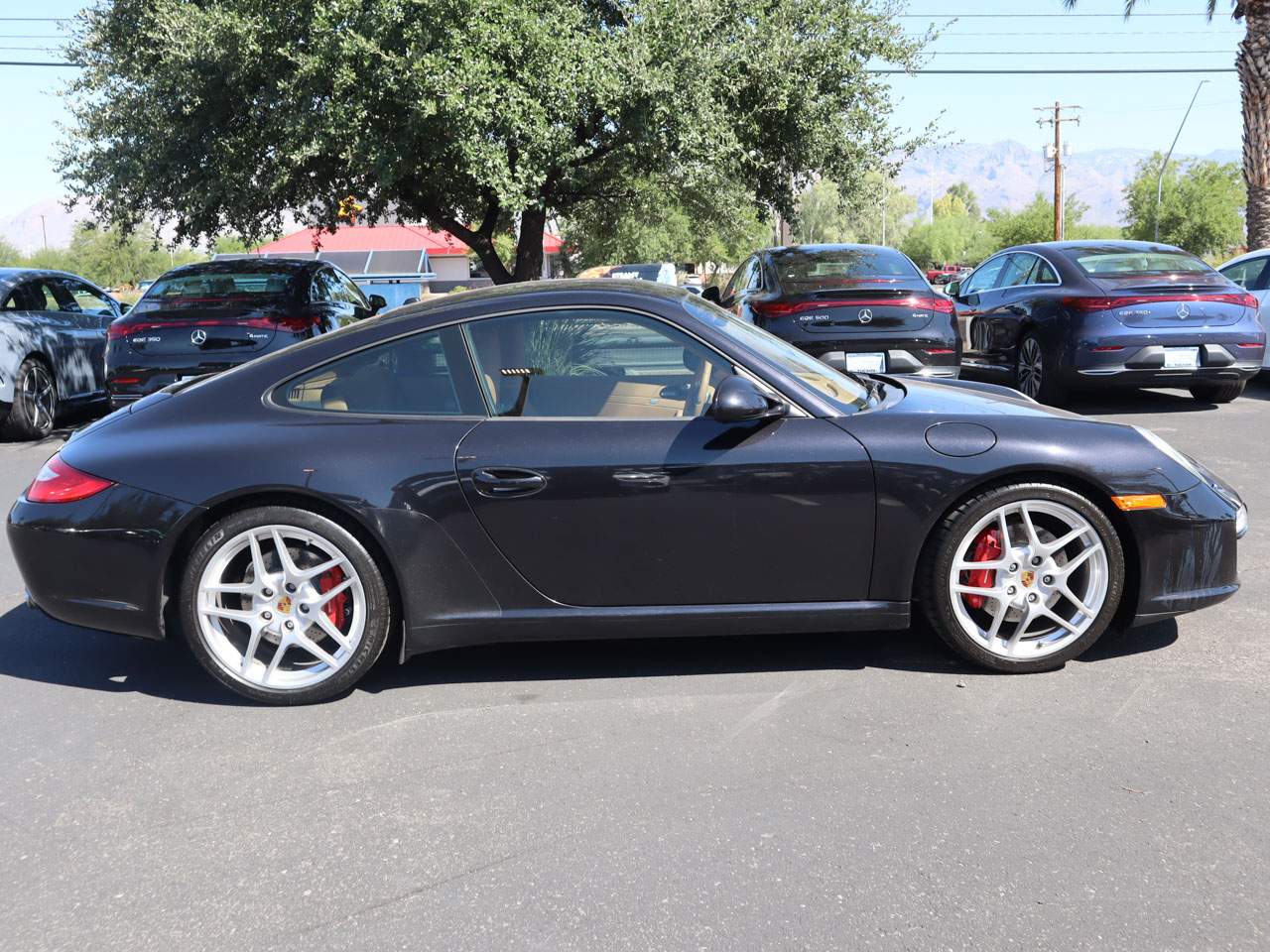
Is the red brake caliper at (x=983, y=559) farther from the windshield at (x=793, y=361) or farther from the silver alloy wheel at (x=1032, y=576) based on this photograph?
the windshield at (x=793, y=361)

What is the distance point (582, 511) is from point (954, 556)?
1.28 m

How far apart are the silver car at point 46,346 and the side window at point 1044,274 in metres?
9.23

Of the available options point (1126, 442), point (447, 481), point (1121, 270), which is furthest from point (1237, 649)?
point (1121, 270)

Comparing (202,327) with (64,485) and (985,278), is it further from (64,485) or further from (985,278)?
(985,278)

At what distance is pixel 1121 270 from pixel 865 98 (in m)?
6.73

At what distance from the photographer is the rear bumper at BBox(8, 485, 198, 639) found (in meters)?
3.88

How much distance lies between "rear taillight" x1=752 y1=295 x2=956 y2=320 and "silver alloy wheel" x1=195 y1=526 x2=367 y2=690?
6.45 metres

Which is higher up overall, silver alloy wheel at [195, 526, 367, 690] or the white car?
the white car

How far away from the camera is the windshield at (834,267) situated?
9.90m

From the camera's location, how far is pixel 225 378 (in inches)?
163

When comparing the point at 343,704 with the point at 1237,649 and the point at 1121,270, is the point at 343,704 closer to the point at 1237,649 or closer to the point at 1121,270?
the point at 1237,649

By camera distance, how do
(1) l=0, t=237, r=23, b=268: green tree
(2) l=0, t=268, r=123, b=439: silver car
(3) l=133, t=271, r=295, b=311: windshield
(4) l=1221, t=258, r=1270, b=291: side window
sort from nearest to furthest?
(3) l=133, t=271, r=295, b=311: windshield, (2) l=0, t=268, r=123, b=439: silver car, (4) l=1221, t=258, r=1270, b=291: side window, (1) l=0, t=237, r=23, b=268: green tree

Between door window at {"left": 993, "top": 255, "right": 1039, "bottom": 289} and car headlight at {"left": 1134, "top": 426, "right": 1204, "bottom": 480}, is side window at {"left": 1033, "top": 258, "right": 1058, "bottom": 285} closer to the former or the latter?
door window at {"left": 993, "top": 255, "right": 1039, "bottom": 289}

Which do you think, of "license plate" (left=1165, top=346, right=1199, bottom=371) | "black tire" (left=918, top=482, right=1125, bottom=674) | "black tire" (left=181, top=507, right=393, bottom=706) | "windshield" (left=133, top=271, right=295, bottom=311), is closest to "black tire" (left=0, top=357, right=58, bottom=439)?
"windshield" (left=133, top=271, right=295, bottom=311)
